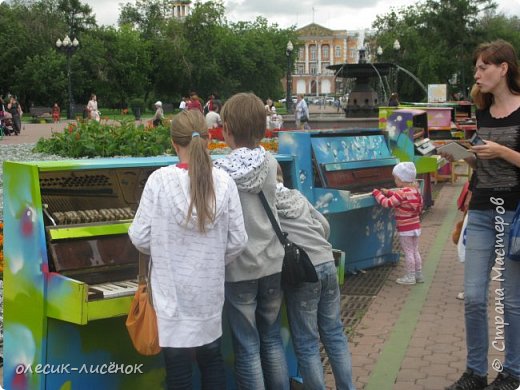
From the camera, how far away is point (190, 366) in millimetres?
3381

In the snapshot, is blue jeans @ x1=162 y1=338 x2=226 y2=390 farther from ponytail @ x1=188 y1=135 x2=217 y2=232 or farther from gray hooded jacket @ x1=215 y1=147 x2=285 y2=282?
ponytail @ x1=188 y1=135 x2=217 y2=232

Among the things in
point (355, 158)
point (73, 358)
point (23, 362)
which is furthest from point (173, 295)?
point (355, 158)

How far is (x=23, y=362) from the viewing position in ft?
12.3

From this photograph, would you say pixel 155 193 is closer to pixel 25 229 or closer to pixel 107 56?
pixel 25 229

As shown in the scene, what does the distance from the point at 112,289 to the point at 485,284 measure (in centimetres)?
197

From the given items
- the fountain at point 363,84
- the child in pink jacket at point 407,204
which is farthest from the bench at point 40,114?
the child in pink jacket at point 407,204

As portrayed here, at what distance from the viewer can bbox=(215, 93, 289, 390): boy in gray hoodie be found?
11.5 ft

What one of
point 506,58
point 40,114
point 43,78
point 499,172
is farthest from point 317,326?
point 43,78

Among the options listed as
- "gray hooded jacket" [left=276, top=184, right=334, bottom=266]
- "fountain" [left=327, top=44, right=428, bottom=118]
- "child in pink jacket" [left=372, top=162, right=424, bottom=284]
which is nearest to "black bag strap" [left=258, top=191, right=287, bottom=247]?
"gray hooded jacket" [left=276, top=184, right=334, bottom=266]

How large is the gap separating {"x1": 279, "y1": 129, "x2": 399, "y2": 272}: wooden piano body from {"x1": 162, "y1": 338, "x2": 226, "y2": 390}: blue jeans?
3.22m

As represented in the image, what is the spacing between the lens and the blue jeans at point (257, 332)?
354cm

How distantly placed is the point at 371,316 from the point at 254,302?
2957 mm

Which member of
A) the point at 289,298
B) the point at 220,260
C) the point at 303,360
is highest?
the point at 220,260

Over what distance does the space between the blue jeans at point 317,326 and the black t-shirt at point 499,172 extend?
3.04ft
